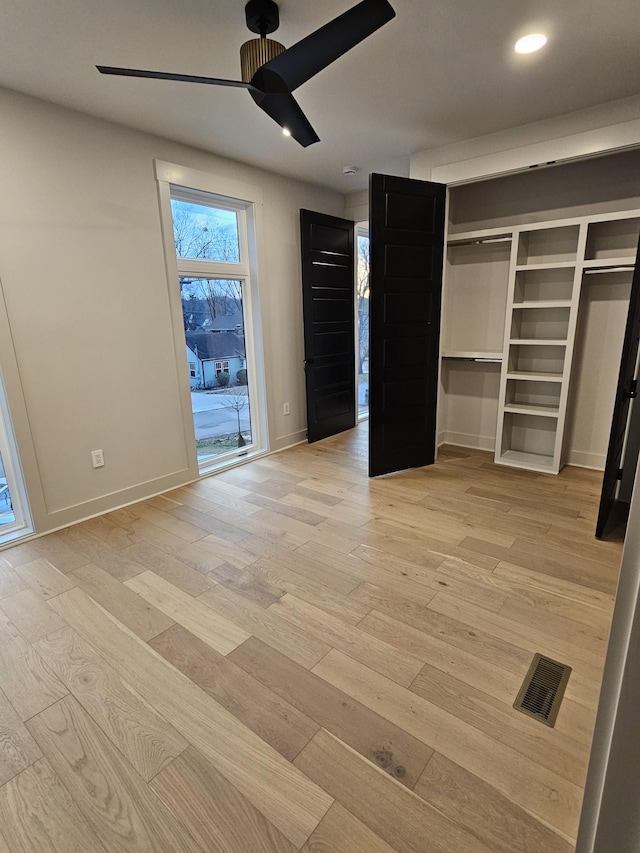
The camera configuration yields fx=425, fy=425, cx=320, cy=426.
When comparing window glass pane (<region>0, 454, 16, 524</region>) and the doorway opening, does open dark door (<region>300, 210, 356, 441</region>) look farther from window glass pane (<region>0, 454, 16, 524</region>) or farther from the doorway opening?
window glass pane (<region>0, 454, 16, 524</region>)

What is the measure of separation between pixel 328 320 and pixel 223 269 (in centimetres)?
135

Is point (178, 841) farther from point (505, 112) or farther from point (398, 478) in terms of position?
point (505, 112)

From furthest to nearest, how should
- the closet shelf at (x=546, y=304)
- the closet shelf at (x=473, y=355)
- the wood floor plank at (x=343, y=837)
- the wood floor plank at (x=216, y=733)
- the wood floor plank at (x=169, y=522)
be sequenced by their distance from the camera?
the closet shelf at (x=473, y=355) → the closet shelf at (x=546, y=304) → the wood floor plank at (x=169, y=522) → the wood floor plank at (x=216, y=733) → the wood floor plank at (x=343, y=837)

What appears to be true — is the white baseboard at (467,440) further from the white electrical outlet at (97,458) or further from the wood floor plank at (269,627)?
the white electrical outlet at (97,458)

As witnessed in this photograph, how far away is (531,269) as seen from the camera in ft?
11.6

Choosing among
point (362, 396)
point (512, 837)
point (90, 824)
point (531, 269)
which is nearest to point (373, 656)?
point (512, 837)

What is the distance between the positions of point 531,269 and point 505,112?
116 centimetres

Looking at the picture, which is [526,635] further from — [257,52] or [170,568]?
[257,52]

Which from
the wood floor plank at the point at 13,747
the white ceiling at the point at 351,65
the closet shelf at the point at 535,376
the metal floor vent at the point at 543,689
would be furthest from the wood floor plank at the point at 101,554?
the closet shelf at the point at 535,376

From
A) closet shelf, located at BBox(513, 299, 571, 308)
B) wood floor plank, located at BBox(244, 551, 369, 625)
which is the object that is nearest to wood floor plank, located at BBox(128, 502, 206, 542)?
wood floor plank, located at BBox(244, 551, 369, 625)

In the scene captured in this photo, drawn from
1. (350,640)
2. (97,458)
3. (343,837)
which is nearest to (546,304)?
(350,640)

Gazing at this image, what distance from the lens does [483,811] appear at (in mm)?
1217

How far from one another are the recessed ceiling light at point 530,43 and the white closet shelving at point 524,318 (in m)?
1.38

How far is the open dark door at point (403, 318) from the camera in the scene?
10.8 feet
